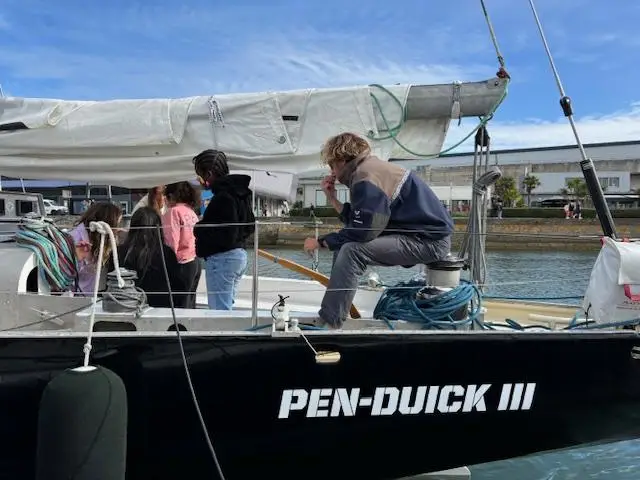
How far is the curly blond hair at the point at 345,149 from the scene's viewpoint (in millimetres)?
3195

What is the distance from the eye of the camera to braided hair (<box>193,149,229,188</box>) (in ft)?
12.2

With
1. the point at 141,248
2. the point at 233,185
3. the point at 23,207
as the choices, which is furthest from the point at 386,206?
the point at 23,207

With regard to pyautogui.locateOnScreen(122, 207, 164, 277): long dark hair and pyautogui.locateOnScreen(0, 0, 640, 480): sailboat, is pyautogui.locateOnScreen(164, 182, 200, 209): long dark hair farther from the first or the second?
pyautogui.locateOnScreen(0, 0, 640, 480): sailboat

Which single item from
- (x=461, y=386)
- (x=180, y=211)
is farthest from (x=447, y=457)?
(x=180, y=211)

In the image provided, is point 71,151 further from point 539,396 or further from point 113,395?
point 539,396

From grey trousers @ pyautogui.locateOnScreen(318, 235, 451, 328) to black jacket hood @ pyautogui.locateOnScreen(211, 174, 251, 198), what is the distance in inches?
33.4

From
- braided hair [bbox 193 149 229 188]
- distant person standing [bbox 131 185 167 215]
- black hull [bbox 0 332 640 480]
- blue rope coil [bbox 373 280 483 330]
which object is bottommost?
black hull [bbox 0 332 640 480]

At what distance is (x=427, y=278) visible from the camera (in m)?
3.38

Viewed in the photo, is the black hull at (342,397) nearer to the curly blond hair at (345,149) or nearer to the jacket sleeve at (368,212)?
the jacket sleeve at (368,212)

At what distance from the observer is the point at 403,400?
2986mm

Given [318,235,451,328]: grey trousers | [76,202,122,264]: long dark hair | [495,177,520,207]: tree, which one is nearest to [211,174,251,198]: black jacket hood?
[76,202,122,264]: long dark hair

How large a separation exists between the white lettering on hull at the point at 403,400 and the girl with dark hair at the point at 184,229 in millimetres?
1220

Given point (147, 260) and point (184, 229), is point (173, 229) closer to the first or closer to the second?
point (184, 229)

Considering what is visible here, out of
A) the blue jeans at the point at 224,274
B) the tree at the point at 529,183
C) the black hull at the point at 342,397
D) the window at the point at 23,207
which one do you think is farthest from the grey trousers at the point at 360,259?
the tree at the point at 529,183
